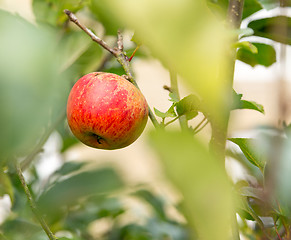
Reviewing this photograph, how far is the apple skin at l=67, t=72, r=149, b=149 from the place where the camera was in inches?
27.0

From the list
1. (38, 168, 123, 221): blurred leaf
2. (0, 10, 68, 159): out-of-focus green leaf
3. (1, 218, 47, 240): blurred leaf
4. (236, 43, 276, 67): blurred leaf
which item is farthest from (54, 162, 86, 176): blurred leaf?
(0, 10, 68, 159): out-of-focus green leaf

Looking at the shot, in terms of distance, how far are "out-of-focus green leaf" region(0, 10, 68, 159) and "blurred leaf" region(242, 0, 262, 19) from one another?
2.43 feet

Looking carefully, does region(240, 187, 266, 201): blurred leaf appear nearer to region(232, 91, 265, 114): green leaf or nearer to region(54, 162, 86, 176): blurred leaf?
region(232, 91, 265, 114): green leaf

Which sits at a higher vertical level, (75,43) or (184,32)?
(184,32)

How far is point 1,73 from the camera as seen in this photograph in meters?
0.11

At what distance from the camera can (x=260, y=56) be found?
0.89m

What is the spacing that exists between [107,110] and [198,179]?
583 millimetres

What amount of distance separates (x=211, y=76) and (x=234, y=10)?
43 cm

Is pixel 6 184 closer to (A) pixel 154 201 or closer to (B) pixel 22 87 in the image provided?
(B) pixel 22 87

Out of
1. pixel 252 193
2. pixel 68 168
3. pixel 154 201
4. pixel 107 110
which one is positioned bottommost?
pixel 154 201

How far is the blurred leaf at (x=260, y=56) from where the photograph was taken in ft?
2.87

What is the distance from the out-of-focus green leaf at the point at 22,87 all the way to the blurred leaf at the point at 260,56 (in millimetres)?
786

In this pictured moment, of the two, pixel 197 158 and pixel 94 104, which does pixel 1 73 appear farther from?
pixel 94 104

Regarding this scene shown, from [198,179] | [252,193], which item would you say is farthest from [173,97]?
[198,179]
